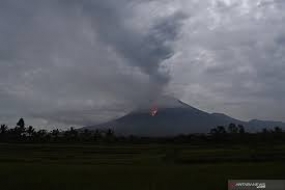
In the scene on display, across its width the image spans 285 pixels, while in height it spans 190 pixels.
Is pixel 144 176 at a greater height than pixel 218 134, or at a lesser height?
lesser

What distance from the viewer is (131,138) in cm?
10300

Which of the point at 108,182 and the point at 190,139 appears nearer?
the point at 108,182

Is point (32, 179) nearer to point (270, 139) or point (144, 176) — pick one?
point (144, 176)

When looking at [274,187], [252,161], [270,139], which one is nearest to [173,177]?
[274,187]

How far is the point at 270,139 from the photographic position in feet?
262

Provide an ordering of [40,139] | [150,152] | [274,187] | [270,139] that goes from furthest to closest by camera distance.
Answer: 1. [40,139]
2. [270,139]
3. [150,152]
4. [274,187]

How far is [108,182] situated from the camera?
2780 centimetres

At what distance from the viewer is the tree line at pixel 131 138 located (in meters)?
83.2

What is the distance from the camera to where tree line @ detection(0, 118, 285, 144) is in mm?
83188

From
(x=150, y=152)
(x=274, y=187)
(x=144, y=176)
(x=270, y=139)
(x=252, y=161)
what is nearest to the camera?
(x=274, y=187)

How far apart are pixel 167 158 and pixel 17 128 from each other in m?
69.8

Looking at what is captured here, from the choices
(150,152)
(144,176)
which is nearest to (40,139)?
(150,152)

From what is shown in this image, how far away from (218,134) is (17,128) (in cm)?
5200

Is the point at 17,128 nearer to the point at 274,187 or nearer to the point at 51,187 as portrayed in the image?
the point at 51,187
